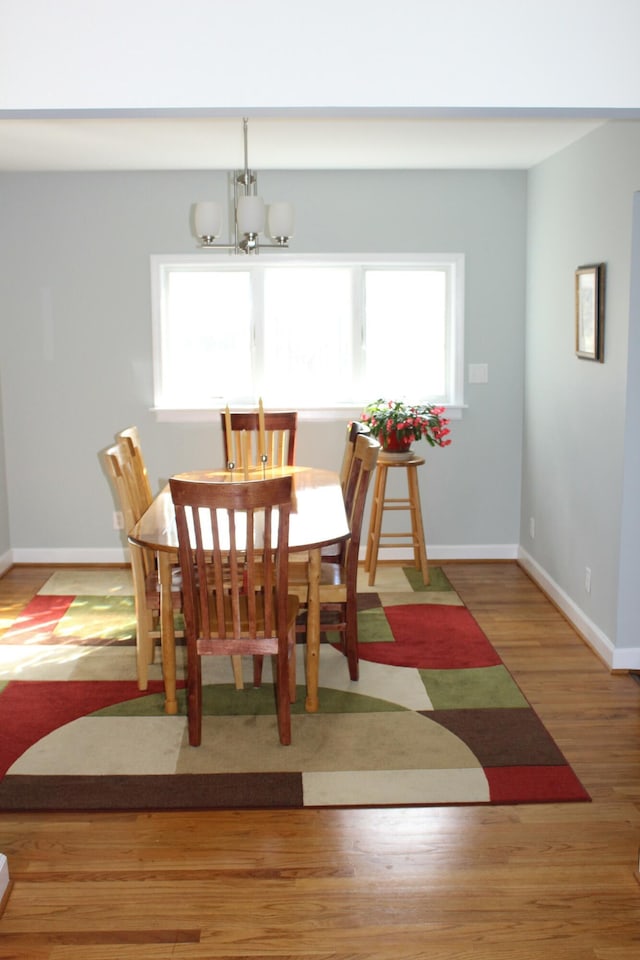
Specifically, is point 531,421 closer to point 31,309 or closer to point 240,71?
point 31,309

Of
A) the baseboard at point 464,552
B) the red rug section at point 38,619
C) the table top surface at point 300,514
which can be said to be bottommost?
the red rug section at point 38,619

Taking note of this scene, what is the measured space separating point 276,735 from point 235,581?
77cm

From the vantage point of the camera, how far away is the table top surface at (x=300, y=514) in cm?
348

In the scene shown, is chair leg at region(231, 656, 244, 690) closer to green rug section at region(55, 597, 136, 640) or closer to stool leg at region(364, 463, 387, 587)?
green rug section at region(55, 597, 136, 640)

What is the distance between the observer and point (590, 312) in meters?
4.38

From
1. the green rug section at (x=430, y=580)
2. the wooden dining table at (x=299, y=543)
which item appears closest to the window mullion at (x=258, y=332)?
the green rug section at (x=430, y=580)

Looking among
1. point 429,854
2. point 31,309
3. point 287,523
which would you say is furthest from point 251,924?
point 31,309

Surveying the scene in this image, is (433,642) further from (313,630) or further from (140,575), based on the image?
(140,575)

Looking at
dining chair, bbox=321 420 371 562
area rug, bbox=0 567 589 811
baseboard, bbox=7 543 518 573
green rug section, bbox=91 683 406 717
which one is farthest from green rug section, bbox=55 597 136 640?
dining chair, bbox=321 420 371 562

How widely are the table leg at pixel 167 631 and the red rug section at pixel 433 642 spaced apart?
3.17ft

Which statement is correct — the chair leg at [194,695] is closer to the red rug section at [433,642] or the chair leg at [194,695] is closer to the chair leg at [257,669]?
the chair leg at [257,669]

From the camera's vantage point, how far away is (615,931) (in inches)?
98.7

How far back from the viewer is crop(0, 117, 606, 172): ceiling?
4.18 metres

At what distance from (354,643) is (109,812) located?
130 centimetres
